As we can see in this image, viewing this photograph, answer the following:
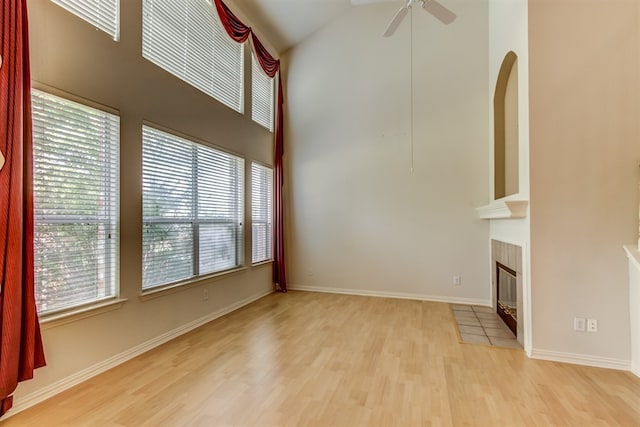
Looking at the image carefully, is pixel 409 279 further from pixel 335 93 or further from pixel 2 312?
pixel 2 312

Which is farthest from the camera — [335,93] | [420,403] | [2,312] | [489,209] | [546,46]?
[335,93]

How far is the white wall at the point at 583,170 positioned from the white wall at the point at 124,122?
3694 mm

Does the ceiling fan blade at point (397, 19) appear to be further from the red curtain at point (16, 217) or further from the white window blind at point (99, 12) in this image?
the red curtain at point (16, 217)

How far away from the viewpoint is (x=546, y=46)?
287cm

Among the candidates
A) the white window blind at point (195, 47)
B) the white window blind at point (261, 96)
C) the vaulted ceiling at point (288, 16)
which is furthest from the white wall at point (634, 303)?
the vaulted ceiling at point (288, 16)

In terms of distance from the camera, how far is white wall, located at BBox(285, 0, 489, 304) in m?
4.76

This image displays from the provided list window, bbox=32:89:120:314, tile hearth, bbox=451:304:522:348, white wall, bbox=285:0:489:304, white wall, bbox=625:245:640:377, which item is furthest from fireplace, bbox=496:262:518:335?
window, bbox=32:89:120:314

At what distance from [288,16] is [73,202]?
4373 mm

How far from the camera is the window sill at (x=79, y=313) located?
7.34ft

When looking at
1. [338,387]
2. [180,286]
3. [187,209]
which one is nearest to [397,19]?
[187,209]

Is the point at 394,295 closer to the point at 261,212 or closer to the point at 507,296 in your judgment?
the point at 507,296

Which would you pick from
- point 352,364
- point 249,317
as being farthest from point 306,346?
point 249,317

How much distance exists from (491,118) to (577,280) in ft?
8.90

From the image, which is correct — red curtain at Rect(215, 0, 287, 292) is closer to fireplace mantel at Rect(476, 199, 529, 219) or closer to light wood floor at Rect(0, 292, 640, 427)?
light wood floor at Rect(0, 292, 640, 427)
